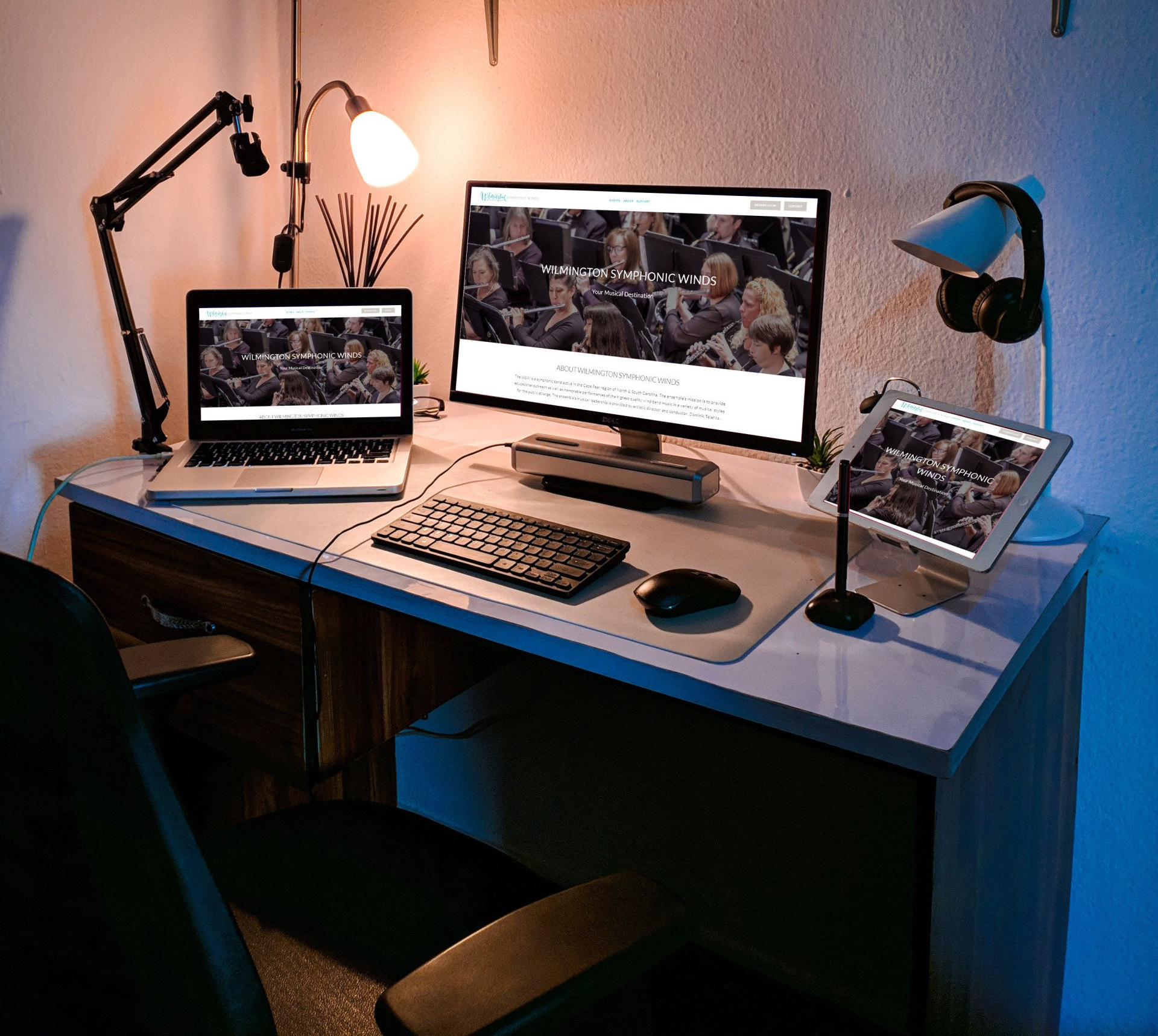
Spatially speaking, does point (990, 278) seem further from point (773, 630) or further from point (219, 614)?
point (219, 614)

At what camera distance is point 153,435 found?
1.48m

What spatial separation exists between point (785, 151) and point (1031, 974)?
3.83 feet

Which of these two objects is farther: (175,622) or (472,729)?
(472,729)

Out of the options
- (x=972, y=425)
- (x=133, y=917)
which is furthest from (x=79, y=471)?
(x=972, y=425)

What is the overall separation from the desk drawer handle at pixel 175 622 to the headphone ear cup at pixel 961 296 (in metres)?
1.01

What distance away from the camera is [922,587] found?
1028 mm

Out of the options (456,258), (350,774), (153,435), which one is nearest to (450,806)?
(350,774)

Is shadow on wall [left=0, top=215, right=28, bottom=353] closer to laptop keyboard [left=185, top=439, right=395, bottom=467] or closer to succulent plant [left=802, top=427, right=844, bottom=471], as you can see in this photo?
laptop keyboard [left=185, top=439, right=395, bottom=467]

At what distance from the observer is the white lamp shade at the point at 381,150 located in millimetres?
1623

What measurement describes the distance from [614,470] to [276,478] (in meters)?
0.47

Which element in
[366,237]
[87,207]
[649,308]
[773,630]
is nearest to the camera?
[773,630]

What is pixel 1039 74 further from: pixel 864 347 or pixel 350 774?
pixel 350 774

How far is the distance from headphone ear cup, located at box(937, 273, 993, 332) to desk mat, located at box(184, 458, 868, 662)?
292 mm

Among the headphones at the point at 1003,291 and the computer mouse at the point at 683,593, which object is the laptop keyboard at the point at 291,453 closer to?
the computer mouse at the point at 683,593
